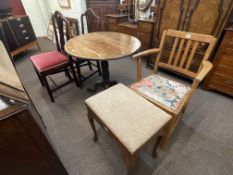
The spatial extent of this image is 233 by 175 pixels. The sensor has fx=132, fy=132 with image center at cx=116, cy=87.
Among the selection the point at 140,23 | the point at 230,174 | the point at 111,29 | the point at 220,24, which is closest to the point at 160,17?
the point at 140,23

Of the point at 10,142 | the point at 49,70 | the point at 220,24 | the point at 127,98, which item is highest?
the point at 220,24

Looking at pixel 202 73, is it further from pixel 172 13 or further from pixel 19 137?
pixel 172 13

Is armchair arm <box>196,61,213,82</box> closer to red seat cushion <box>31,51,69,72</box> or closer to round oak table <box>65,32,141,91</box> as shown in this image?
round oak table <box>65,32,141,91</box>

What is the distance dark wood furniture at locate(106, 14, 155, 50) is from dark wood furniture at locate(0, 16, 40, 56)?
2.01 m

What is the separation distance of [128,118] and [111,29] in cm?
300

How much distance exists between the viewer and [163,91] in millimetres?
1223

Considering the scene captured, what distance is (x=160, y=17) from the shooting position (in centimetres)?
214

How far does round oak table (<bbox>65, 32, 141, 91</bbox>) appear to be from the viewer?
4.27 ft

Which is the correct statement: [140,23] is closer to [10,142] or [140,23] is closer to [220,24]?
[220,24]

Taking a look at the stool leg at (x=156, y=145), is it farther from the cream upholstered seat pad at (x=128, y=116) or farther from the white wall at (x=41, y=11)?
the white wall at (x=41, y=11)

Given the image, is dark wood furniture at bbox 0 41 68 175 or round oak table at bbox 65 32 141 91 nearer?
dark wood furniture at bbox 0 41 68 175

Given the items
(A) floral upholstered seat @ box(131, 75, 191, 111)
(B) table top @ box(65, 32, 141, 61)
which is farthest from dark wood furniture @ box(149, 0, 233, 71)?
(A) floral upholstered seat @ box(131, 75, 191, 111)

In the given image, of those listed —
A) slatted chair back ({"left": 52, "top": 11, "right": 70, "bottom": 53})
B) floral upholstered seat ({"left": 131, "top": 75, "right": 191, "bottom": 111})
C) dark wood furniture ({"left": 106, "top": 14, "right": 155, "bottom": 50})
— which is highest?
slatted chair back ({"left": 52, "top": 11, "right": 70, "bottom": 53})

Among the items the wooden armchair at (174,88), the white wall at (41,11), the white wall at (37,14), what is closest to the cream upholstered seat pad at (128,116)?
the wooden armchair at (174,88)
